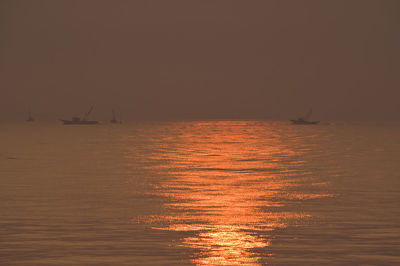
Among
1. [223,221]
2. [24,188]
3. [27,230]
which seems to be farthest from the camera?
[24,188]

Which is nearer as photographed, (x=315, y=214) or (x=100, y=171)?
(x=315, y=214)

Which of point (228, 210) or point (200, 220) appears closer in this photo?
point (200, 220)

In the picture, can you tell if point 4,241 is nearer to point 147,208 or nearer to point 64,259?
point 64,259

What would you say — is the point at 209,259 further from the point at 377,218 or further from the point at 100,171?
the point at 100,171

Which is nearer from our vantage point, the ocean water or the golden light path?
the ocean water

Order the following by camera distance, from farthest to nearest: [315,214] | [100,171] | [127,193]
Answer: [100,171] < [127,193] < [315,214]

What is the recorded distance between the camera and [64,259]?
19.7m

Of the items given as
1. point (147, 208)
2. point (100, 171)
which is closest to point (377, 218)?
point (147, 208)

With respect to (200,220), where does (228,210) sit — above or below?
above

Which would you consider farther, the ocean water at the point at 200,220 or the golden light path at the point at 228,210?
the golden light path at the point at 228,210

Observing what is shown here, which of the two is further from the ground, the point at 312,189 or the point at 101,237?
the point at 312,189

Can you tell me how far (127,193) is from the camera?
38.1m

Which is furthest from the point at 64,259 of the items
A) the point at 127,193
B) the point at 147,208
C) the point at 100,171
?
the point at 100,171

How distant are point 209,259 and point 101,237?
205 inches
